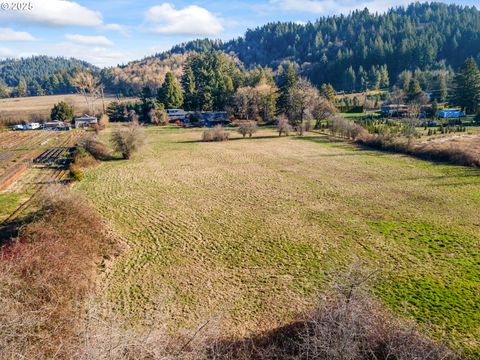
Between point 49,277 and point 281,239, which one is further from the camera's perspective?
point 281,239

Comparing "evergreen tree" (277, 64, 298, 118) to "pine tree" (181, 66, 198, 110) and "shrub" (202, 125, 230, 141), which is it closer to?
"shrub" (202, 125, 230, 141)

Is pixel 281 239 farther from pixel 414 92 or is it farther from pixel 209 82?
pixel 209 82

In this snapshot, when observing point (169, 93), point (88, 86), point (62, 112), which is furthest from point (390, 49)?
point (62, 112)

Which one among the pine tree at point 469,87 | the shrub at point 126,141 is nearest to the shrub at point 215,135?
the shrub at point 126,141

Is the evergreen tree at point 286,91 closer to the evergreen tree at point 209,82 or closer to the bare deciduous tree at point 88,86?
the evergreen tree at point 209,82

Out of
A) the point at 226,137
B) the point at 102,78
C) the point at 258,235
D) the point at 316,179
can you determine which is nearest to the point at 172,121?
the point at 226,137

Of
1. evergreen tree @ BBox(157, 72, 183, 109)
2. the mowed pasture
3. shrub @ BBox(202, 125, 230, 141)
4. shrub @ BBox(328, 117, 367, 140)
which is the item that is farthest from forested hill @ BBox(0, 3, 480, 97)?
the mowed pasture
